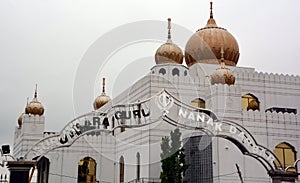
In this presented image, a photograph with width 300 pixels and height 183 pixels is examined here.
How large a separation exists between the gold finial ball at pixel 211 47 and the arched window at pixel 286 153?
633 centimetres

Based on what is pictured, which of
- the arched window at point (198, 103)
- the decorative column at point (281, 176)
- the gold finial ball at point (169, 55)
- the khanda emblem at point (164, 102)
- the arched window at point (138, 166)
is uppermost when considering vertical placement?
the gold finial ball at point (169, 55)

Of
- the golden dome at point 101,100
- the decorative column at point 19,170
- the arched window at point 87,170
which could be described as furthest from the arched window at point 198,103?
the decorative column at point 19,170

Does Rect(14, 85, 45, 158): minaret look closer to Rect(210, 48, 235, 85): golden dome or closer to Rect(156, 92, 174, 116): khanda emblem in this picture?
Rect(210, 48, 235, 85): golden dome

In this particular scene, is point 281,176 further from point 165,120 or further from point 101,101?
point 101,101

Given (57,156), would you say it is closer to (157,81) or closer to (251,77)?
(157,81)

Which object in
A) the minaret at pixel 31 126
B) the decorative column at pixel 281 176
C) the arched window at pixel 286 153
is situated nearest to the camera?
the decorative column at pixel 281 176

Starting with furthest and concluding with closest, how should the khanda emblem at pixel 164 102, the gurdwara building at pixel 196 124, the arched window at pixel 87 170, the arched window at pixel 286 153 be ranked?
the arched window at pixel 87 170 < the arched window at pixel 286 153 < the gurdwara building at pixel 196 124 < the khanda emblem at pixel 164 102

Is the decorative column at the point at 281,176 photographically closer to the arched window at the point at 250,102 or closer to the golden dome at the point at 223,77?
the golden dome at the point at 223,77

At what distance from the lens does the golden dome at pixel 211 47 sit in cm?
2791

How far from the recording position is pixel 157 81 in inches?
975

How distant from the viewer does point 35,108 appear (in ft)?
96.5

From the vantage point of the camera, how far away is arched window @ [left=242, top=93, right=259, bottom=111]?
27.0 m

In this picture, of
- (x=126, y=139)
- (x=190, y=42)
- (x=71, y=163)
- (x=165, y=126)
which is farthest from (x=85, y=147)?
(x=190, y=42)

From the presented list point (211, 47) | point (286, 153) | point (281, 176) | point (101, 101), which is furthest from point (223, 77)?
point (101, 101)
